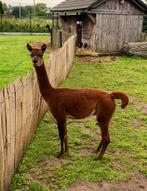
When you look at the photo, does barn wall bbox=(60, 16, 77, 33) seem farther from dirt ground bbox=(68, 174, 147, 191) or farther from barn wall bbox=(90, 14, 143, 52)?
dirt ground bbox=(68, 174, 147, 191)

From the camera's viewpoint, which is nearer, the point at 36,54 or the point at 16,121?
the point at 16,121

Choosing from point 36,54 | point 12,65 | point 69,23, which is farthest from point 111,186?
point 69,23

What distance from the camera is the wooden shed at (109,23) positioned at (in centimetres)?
2159

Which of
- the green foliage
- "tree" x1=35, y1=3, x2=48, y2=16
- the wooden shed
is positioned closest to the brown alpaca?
the wooden shed

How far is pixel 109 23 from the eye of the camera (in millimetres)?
21953

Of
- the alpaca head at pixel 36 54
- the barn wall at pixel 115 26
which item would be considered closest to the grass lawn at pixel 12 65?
the barn wall at pixel 115 26

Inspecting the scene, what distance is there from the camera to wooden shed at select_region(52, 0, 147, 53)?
70.8ft

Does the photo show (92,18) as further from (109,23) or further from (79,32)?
(79,32)

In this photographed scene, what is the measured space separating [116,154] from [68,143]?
1.03 metres

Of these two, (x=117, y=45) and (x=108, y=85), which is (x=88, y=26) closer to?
(x=117, y=45)

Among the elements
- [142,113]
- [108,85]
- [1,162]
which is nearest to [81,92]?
[1,162]

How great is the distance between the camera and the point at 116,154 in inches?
273

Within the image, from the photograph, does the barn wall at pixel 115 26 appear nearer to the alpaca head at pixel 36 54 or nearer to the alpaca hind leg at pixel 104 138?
the alpaca hind leg at pixel 104 138

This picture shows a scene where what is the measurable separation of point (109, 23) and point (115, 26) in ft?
1.69
